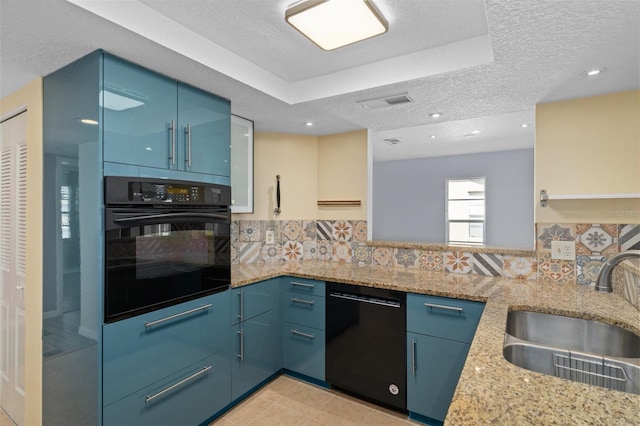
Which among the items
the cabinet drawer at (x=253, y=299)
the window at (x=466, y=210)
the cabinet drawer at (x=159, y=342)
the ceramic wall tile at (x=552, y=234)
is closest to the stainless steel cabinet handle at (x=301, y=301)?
the cabinet drawer at (x=253, y=299)

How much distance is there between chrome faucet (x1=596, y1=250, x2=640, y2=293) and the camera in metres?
1.57

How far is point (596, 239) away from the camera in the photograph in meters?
2.21

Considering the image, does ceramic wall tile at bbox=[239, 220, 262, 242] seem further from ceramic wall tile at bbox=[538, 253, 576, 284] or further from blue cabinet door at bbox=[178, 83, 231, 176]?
ceramic wall tile at bbox=[538, 253, 576, 284]

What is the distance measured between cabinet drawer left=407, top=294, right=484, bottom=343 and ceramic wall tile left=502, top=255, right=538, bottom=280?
0.73m

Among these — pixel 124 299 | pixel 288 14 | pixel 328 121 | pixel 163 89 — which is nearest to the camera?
pixel 288 14

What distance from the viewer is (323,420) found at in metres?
2.19

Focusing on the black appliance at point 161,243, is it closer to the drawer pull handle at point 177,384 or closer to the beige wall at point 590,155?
the drawer pull handle at point 177,384

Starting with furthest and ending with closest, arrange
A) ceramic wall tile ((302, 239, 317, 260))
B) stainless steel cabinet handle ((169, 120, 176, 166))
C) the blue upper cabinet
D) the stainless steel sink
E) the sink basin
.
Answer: ceramic wall tile ((302, 239, 317, 260)) → stainless steel cabinet handle ((169, 120, 176, 166)) → the blue upper cabinet → the sink basin → the stainless steel sink

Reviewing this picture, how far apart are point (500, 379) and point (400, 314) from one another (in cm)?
123

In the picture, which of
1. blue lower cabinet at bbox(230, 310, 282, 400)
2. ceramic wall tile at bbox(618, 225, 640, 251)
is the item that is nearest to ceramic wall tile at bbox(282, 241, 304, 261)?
blue lower cabinet at bbox(230, 310, 282, 400)

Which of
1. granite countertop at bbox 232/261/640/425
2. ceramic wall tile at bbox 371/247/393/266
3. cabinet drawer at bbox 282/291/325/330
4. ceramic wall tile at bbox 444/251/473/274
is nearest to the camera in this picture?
granite countertop at bbox 232/261/640/425

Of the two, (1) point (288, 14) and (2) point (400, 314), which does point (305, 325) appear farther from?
(1) point (288, 14)

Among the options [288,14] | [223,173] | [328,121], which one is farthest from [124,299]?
[328,121]

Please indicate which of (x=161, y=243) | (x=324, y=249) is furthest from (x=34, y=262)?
(x=324, y=249)
